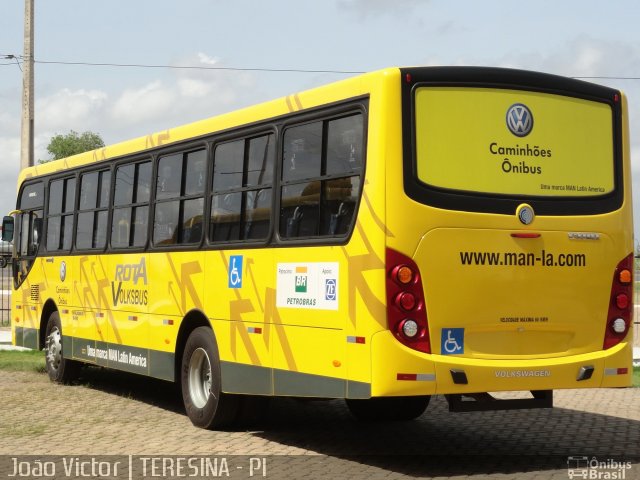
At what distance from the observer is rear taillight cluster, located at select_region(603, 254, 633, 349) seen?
990cm

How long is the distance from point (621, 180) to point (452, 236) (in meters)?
1.96

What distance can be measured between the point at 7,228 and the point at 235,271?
7.51 metres

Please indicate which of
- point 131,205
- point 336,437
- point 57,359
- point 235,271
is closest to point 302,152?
point 235,271

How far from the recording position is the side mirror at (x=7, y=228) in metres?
17.5

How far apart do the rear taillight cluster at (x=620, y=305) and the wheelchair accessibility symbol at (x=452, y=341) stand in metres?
1.44

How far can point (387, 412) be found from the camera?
12.1 m

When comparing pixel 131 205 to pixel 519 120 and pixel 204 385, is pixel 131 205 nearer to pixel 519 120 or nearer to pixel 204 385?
pixel 204 385

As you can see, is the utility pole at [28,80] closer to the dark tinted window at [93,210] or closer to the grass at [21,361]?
the grass at [21,361]

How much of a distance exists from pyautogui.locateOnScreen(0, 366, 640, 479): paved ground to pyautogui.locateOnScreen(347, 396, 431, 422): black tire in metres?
0.11

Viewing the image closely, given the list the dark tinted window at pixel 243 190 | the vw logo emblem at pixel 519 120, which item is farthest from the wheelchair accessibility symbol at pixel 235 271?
the vw logo emblem at pixel 519 120

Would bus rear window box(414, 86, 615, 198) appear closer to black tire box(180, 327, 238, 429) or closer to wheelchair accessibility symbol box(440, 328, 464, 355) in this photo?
wheelchair accessibility symbol box(440, 328, 464, 355)

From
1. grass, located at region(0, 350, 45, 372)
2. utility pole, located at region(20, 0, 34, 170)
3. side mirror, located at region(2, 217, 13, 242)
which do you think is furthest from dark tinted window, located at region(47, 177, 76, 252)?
utility pole, located at region(20, 0, 34, 170)

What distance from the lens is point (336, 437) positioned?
11.2 m

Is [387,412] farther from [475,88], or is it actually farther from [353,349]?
[475,88]
